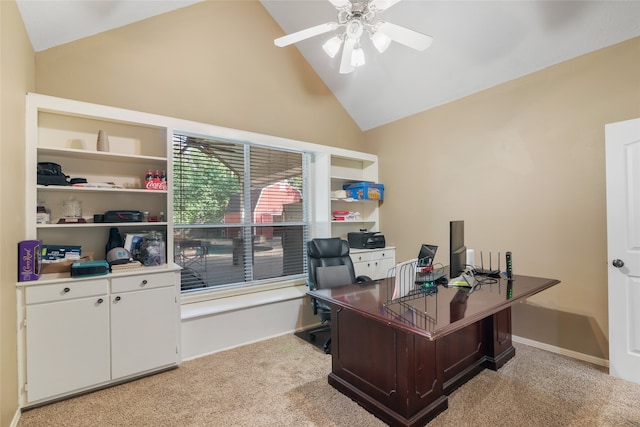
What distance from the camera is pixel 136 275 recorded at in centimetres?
242

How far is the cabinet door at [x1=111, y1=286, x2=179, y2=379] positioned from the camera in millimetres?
2336

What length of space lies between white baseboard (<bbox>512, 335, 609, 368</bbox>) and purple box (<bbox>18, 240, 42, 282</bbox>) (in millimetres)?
4338

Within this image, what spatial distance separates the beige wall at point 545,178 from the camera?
8.57 feet

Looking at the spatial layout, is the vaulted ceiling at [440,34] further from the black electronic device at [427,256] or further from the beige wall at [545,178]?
the black electronic device at [427,256]

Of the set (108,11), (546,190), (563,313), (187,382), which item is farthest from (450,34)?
(187,382)

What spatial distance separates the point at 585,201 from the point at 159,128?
4.02m

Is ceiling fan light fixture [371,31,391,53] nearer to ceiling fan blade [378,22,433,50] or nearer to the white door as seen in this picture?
ceiling fan blade [378,22,433,50]

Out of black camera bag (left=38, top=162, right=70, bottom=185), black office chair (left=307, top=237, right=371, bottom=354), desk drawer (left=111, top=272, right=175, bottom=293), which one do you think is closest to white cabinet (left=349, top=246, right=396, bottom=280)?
black office chair (left=307, top=237, right=371, bottom=354)

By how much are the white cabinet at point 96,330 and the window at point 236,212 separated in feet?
2.22

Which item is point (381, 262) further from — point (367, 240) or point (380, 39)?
point (380, 39)

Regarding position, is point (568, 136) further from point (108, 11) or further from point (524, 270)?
point (108, 11)

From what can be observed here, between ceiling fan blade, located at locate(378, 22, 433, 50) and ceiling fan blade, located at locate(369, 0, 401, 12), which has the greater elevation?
ceiling fan blade, located at locate(369, 0, 401, 12)

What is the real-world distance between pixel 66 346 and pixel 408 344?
2.42 metres

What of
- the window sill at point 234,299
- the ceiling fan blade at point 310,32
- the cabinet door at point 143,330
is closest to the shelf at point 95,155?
the cabinet door at point 143,330
